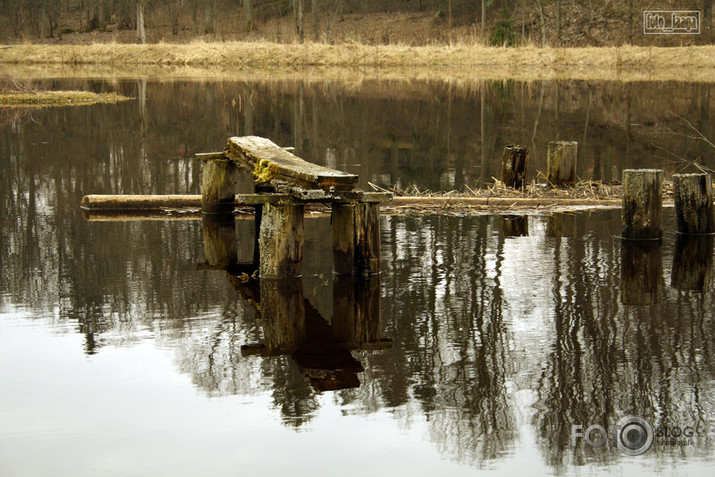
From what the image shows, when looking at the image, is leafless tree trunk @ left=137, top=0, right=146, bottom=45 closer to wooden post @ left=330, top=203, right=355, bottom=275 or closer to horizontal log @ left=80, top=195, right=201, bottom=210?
horizontal log @ left=80, top=195, right=201, bottom=210

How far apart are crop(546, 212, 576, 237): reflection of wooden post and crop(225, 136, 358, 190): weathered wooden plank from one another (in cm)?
304

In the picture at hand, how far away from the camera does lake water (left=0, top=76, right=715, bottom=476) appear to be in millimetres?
5734

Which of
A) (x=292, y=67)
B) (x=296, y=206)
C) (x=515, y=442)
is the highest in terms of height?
(x=292, y=67)

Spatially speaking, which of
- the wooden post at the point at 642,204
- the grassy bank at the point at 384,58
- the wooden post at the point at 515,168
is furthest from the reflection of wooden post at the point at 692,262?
the grassy bank at the point at 384,58

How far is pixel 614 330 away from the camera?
7.83 meters

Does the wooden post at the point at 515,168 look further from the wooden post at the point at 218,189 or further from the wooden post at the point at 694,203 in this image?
the wooden post at the point at 218,189

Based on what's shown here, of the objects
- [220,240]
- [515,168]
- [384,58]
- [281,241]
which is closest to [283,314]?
[281,241]

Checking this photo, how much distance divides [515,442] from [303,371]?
1.75 m

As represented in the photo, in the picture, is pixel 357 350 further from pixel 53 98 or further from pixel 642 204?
pixel 53 98

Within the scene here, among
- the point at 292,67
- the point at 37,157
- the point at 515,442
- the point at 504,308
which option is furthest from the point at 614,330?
the point at 292,67

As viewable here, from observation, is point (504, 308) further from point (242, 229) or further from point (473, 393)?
point (242, 229)

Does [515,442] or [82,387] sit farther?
[82,387]

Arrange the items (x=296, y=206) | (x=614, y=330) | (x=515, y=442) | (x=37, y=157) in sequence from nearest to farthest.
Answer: (x=515, y=442) < (x=614, y=330) < (x=296, y=206) < (x=37, y=157)

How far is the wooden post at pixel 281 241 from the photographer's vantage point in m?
9.12
